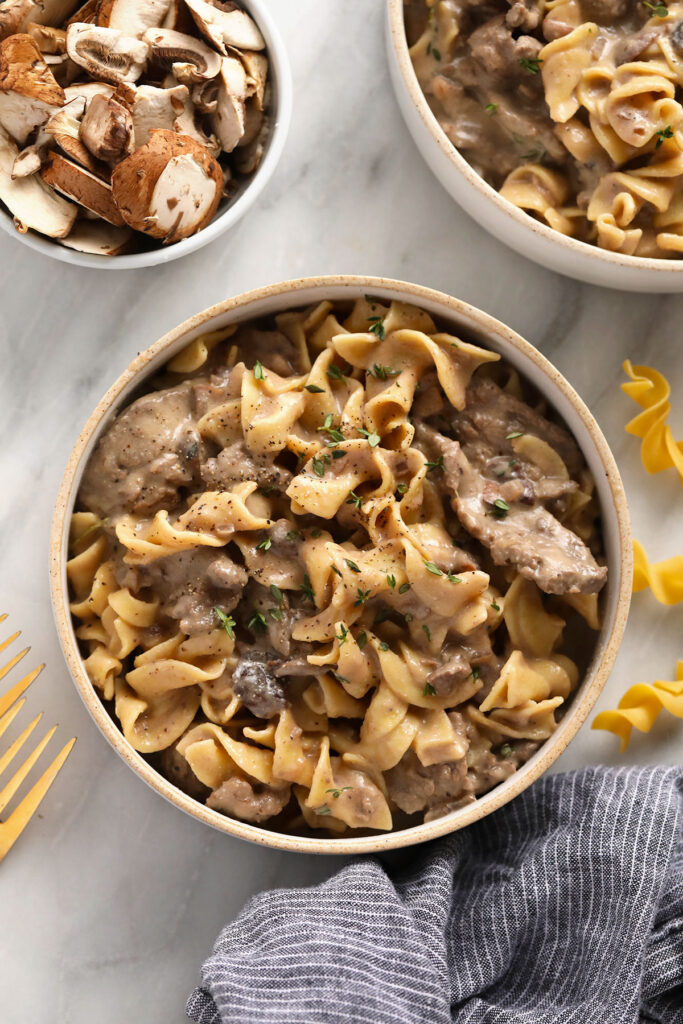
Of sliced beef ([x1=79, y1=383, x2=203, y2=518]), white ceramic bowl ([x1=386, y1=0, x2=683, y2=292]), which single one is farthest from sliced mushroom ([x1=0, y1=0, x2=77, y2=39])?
sliced beef ([x1=79, y1=383, x2=203, y2=518])

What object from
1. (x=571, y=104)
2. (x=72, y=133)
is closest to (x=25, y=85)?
(x=72, y=133)

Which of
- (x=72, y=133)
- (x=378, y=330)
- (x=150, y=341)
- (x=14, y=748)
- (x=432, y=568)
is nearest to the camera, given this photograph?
(x=432, y=568)

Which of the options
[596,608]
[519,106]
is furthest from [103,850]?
[519,106]

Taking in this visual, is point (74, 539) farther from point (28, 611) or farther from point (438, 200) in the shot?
point (438, 200)

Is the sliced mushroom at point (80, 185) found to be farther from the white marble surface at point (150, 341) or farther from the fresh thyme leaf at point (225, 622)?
the fresh thyme leaf at point (225, 622)

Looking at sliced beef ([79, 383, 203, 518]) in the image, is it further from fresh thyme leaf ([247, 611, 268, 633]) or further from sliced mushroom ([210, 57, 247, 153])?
sliced mushroom ([210, 57, 247, 153])

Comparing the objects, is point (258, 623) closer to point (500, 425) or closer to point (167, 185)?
point (500, 425)
